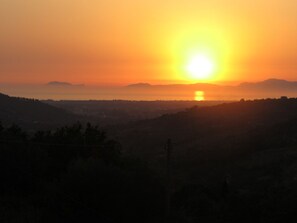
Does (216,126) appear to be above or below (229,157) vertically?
above

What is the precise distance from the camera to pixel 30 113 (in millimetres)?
156875

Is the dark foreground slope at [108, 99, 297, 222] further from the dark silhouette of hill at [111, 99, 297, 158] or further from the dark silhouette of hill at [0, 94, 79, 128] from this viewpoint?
the dark silhouette of hill at [0, 94, 79, 128]

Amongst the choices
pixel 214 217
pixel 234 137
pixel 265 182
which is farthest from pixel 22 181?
pixel 234 137

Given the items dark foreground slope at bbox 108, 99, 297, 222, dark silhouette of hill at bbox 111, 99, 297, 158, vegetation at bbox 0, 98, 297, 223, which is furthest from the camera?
dark silhouette of hill at bbox 111, 99, 297, 158

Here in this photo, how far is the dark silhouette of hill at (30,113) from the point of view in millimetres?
138250

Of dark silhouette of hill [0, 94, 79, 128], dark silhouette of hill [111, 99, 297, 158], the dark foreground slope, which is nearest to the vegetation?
the dark foreground slope

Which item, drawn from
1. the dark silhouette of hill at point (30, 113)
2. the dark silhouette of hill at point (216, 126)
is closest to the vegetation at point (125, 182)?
the dark silhouette of hill at point (216, 126)

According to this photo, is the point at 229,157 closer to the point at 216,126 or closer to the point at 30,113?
the point at 216,126

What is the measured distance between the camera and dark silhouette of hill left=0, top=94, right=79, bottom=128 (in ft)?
454

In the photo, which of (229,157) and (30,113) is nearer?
(229,157)

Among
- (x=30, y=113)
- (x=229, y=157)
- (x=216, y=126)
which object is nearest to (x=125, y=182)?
(x=229, y=157)

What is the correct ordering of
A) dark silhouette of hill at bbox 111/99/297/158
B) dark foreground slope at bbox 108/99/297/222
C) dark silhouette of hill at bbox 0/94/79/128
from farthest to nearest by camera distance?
1. dark silhouette of hill at bbox 0/94/79/128
2. dark silhouette of hill at bbox 111/99/297/158
3. dark foreground slope at bbox 108/99/297/222

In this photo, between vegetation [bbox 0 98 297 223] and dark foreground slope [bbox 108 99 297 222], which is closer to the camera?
vegetation [bbox 0 98 297 223]

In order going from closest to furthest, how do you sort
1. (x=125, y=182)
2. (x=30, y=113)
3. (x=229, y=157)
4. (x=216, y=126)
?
(x=125, y=182)
(x=229, y=157)
(x=216, y=126)
(x=30, y=113)
